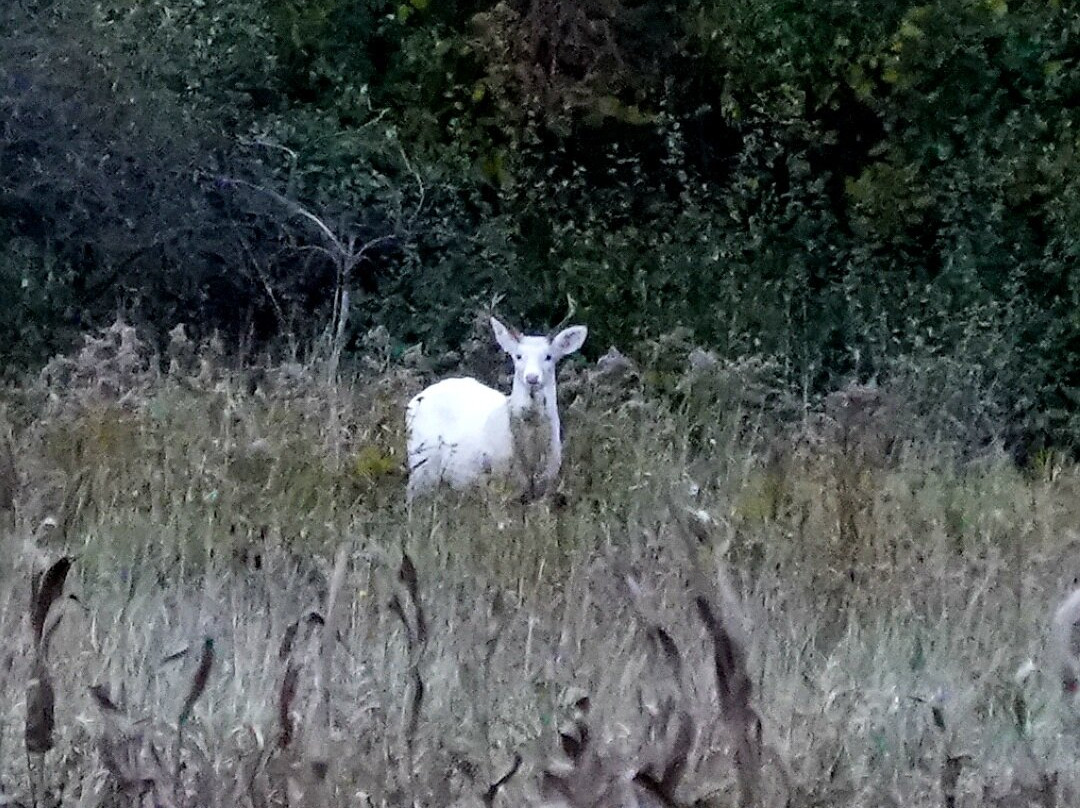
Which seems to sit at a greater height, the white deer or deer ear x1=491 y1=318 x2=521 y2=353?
deer ear x1=491 y1=318 x2=521 y2=353

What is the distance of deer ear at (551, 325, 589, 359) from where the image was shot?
668 centimetres

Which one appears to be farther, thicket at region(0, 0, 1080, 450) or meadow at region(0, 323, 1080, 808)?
thicket at region(0, 0, 1080, 450)

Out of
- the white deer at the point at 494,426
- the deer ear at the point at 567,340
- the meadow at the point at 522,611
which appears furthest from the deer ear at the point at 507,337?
the meadow at the point at 522,611

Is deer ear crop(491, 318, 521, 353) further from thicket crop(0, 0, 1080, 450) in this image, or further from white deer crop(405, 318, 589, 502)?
thicket crop(0, 0, 1080, 450)

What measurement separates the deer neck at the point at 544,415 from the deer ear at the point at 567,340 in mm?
156

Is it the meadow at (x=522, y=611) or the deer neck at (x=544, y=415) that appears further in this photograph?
the deer neck at (x=544, y=415)

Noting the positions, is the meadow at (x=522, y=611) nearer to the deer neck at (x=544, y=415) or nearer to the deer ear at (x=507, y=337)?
the deer neck at (x=544, y=415)

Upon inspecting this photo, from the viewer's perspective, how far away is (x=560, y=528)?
490 centimetres

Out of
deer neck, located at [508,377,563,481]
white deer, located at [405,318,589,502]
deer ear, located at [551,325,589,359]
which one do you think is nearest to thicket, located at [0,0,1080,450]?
deer ear, located at [551,325,589,359]

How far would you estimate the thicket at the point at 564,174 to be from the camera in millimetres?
8773

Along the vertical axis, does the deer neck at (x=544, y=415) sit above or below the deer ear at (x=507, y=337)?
below

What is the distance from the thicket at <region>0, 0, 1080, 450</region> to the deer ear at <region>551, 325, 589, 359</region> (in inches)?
76.9

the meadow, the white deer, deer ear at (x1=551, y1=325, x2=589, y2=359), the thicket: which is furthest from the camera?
the thicket

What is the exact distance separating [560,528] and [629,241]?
16.1 ft
